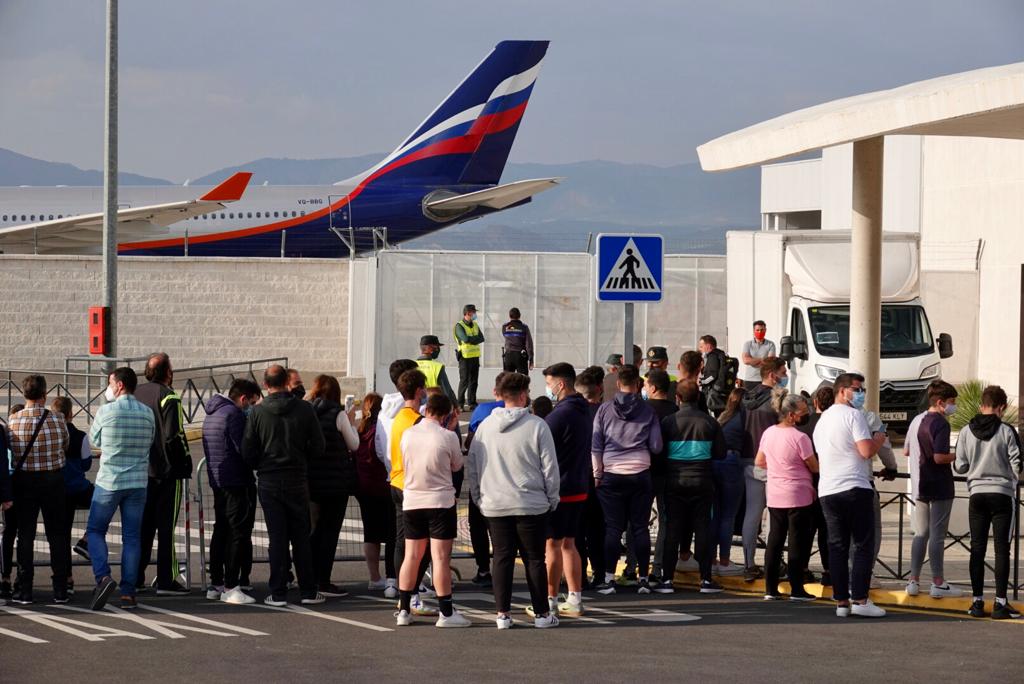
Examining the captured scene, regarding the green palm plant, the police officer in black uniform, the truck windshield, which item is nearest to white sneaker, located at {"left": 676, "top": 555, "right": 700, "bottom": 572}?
the green palm plant

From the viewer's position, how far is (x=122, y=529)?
9.62m

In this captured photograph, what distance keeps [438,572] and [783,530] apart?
8.35ft

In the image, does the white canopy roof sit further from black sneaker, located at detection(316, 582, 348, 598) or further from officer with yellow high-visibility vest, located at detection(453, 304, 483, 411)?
officer with yellow high-visibility vest, located at detection(453, 304, 483, 411)

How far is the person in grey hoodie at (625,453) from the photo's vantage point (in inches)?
392

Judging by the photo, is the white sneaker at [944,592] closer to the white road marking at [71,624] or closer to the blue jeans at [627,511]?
the blue jeans at [627,511]

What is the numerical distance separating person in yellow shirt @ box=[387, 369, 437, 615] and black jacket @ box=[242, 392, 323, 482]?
501mm

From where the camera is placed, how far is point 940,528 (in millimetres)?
9883

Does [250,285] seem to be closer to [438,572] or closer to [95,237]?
[95,237]

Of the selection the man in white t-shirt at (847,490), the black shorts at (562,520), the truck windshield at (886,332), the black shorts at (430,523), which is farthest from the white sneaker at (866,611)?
the truck windshield at (886,332)

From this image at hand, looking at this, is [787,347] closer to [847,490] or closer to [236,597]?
[847,490]

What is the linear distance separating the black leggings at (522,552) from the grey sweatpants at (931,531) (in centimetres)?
283

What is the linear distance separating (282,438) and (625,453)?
2417 mm

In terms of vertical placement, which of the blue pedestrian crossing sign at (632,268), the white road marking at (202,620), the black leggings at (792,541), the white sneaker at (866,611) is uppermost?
the blue pedestrian crossing sign at (632,268)

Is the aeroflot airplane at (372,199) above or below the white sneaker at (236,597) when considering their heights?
above
